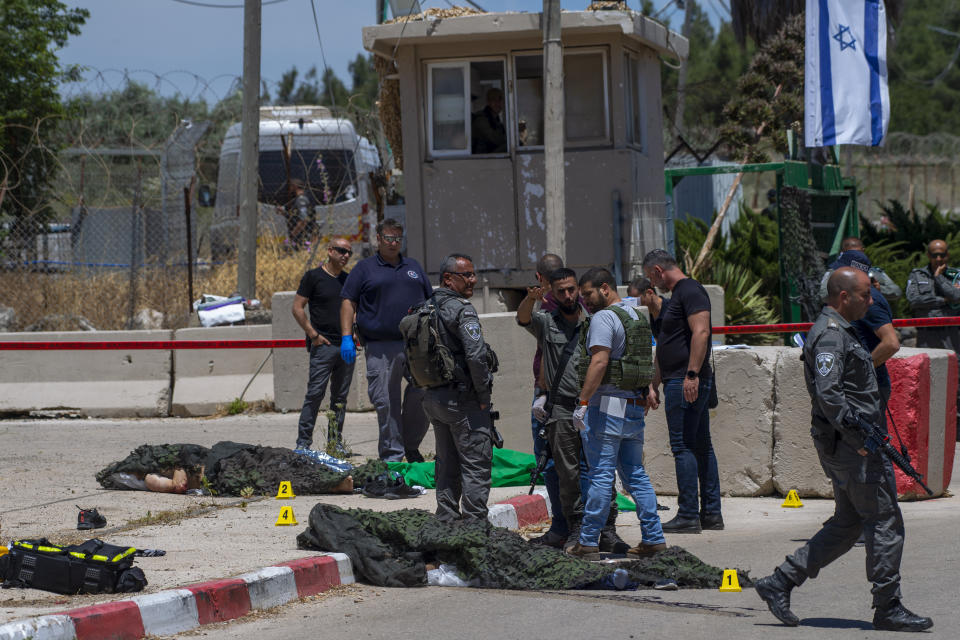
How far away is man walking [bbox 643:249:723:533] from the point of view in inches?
308

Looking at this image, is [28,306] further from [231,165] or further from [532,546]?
[532,546]

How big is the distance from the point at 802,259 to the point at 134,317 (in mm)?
8516

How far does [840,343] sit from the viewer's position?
5.53 metres

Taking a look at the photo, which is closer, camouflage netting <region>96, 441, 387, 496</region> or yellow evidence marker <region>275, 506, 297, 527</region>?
yellow evidence marker <region>275, 506, 297, 527</region>

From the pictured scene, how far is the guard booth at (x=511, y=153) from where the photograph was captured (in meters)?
15.0

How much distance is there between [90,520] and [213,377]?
20.6 ft

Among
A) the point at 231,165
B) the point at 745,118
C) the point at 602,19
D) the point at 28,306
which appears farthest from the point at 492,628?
the point at 231,165

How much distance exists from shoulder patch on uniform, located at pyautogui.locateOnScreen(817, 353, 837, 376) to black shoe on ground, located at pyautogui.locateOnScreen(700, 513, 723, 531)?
2.84 metres

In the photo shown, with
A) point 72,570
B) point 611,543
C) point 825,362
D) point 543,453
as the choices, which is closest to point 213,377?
point 543,453

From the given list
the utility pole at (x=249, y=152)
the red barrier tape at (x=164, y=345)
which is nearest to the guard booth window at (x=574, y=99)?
the utility pole at (x=249, y=152)

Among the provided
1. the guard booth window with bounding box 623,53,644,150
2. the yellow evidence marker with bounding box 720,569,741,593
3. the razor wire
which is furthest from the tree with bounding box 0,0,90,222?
the yellow evidence marker with bounding box 720,569,741,593

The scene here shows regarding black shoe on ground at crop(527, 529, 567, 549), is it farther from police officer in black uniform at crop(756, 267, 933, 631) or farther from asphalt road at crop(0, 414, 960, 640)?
police officer in black uniform at crop(756, 267, 933, 631)

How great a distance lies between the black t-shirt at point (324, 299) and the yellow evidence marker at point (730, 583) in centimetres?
468

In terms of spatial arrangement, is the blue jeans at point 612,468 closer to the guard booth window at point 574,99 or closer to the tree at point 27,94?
the guard booth window at point 574,99
